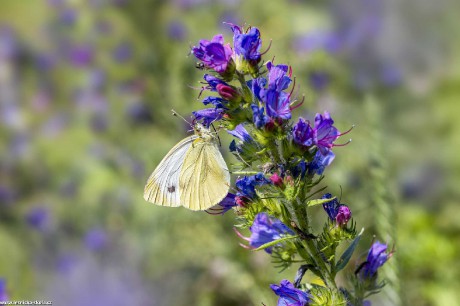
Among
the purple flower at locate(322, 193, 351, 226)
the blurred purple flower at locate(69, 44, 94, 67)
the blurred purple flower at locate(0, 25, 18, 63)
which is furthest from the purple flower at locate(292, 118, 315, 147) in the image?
the blurred purple flower at locate(0, 25, 18, 63)

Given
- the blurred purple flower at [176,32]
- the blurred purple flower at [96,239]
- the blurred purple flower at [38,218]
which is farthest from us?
the blurred purple flower at [176,32]

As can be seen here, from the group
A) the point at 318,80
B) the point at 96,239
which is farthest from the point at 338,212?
Result: the point at 96,239

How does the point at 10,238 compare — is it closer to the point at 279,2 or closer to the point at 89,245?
the point at 89,245

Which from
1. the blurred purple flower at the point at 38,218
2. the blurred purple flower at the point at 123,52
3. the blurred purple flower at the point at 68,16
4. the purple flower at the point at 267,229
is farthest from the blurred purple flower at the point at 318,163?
the blurred purple flower at the point at 68,16

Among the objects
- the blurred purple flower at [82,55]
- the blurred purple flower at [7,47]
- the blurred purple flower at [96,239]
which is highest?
the blurred purple flower at [7,47]

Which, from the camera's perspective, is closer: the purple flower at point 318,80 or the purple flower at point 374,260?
the purple flower at point 374,260

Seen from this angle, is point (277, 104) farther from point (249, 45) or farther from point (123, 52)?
point (123, 52)

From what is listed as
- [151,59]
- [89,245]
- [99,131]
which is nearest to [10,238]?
[89,245]

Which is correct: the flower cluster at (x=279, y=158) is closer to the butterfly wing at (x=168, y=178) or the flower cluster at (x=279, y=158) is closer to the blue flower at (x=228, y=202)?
the blue flower at (x=228, y=202)

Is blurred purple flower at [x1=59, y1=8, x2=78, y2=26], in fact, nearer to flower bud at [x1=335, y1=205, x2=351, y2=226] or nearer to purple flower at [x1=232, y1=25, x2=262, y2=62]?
purple flower at [x1=232, y1=25, x2=262, y2=62]
